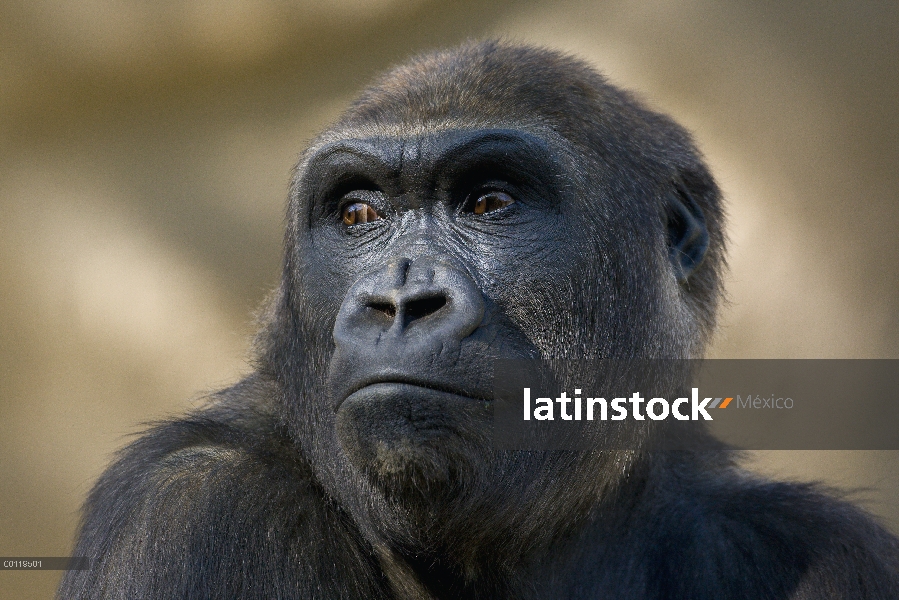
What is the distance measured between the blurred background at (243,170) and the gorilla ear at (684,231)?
2.73 metres

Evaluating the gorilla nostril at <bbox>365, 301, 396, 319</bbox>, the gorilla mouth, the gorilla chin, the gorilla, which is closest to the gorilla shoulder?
the gorilla

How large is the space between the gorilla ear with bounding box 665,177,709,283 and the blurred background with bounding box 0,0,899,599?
2732mm

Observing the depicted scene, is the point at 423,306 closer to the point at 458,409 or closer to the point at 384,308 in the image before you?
the point at 384,308

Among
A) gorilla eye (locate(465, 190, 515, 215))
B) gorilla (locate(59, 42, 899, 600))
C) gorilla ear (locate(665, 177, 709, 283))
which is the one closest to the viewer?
gorilla (locate(59, 42, 899, 600))

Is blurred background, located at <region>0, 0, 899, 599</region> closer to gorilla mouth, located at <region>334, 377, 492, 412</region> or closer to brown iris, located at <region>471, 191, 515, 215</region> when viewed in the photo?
brown iris, located at <region>471, 191, 515, 215</region>

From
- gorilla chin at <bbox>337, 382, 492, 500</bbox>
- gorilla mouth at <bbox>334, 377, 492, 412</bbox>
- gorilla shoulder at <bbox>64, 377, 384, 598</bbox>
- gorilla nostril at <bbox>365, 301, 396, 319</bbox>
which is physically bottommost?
gorilla shoulder at <bbox>64, 377, 384, 598</bbox>

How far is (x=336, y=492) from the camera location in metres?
3.25

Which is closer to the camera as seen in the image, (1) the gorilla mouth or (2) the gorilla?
(1) the gorilla mouth

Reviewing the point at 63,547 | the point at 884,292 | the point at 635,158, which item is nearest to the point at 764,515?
the point at 635,158

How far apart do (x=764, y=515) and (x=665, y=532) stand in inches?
14.4

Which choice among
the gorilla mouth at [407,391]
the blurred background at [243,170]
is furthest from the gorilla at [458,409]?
the blurred background at [243,170]

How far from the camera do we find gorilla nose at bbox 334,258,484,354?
279cm

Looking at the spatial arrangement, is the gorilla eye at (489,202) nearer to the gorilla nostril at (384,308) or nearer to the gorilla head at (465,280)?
the gorilla head at (465,280)

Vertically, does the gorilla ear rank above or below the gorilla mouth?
above
